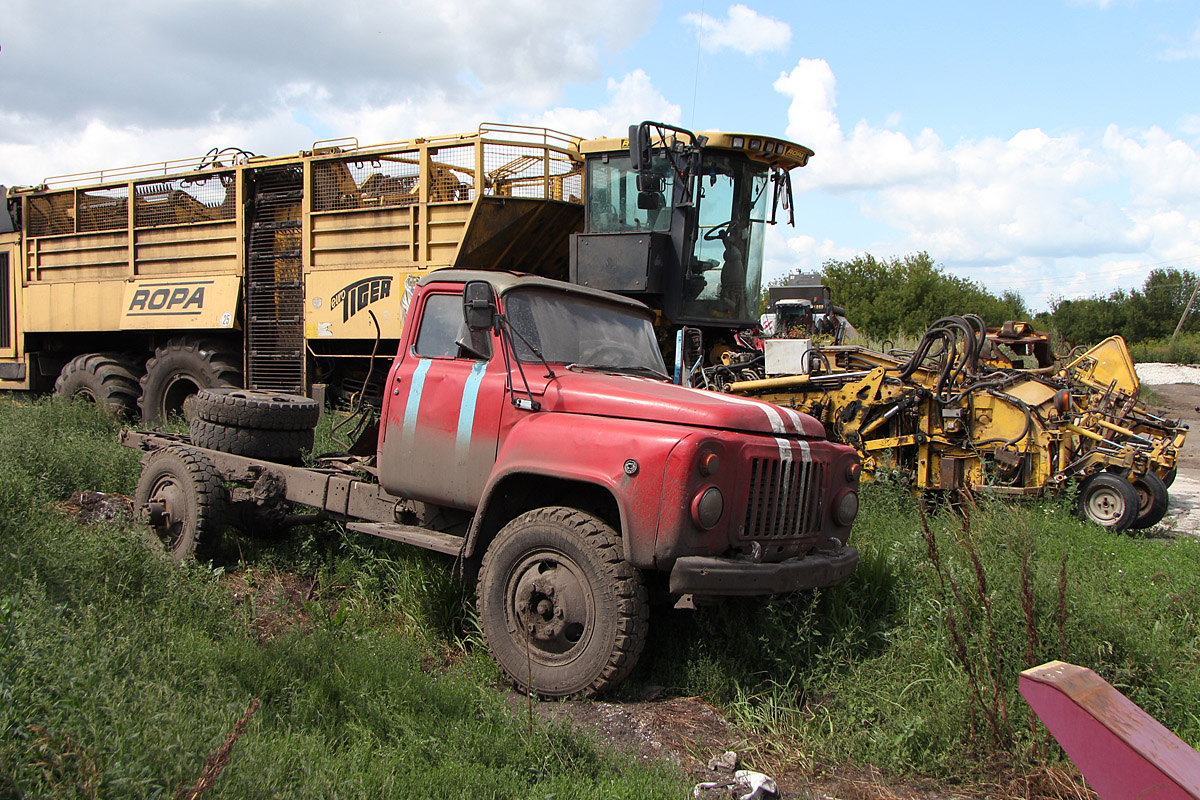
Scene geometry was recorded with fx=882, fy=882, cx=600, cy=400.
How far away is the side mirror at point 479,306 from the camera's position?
4.83m

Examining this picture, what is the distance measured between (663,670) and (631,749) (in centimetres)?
89

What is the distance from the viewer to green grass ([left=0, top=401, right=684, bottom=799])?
274 centimetres

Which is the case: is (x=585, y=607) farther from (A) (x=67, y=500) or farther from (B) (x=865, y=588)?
(A) (x=67, y=500)

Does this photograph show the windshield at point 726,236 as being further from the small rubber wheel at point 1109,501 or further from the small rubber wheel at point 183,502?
the small rubber wheel at point 183,502

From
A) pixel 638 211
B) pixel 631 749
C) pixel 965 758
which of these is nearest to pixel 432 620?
pixel 631 749

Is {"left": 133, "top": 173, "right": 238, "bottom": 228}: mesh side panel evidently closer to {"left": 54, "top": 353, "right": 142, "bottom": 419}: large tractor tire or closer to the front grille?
{"left": 54, "top": 353, "right": 142, "bottom": 419}: large tractor tire

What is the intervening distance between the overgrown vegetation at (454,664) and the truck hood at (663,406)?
3.21 feet

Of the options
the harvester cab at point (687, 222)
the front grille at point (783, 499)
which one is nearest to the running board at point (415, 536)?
the front grille at point (783, 499)

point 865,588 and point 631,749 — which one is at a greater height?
point 865,588

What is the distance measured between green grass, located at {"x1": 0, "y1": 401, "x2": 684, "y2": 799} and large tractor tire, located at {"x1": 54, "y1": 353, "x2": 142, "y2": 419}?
246 inches

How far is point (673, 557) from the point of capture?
404 centimetres

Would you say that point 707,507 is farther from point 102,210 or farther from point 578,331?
point 102,210

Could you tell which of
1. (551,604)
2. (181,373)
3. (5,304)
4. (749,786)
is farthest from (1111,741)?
(5,304)

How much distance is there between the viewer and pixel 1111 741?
7.71 feet
